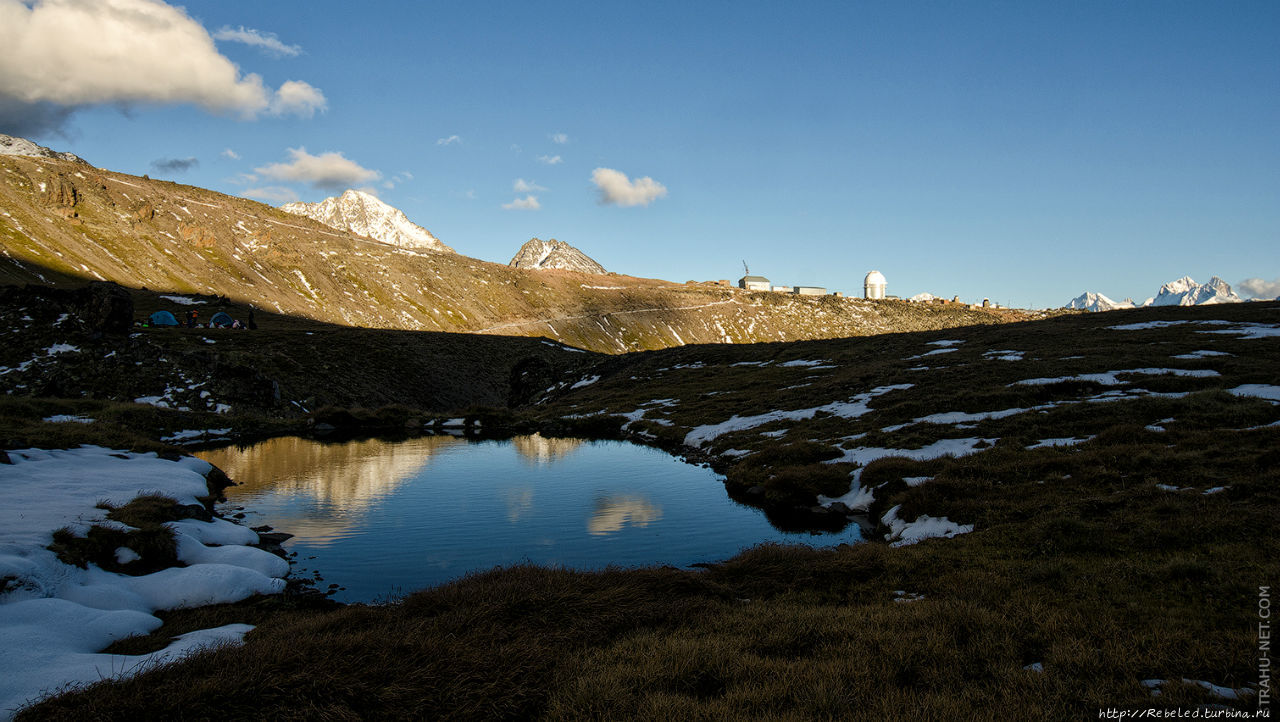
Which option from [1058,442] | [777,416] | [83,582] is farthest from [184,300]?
[1058,442]

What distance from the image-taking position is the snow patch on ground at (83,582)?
8607 millimetres

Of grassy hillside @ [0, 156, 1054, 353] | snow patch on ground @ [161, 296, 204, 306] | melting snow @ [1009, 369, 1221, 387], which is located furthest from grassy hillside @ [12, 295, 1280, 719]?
grassy hillside @ [0, 156, 1054, 353]

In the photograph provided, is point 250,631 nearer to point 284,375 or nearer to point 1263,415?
point 1263,415

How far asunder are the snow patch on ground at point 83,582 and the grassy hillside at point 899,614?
3.02 feet

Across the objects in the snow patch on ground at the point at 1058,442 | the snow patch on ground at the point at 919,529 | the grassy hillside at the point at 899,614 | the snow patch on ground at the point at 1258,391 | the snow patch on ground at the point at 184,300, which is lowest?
the snow patch on ground at the point at 919,529

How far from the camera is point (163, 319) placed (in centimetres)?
9050

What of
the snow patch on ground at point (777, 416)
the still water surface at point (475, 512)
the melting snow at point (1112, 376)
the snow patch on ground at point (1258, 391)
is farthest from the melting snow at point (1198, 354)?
the still water surface at point (475, 512)

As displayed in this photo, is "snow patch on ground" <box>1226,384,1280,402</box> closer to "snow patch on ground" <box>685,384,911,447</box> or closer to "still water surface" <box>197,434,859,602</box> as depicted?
Result: "snow patch on ground" <box>685,384,911,447</box>

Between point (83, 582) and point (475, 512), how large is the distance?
13.5 metres

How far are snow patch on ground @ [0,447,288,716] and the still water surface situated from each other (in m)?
2.51

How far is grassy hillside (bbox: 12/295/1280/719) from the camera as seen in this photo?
7543mm

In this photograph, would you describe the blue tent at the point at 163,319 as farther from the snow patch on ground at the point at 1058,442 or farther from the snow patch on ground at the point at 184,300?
the snow patch on ground at the point at 1058,442

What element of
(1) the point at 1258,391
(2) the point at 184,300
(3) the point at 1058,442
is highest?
(2) the point at 184,300

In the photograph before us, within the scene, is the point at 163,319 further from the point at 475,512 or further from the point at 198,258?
the point at 475,512
